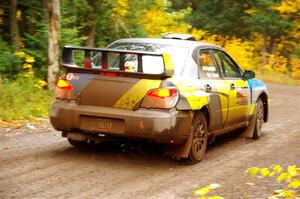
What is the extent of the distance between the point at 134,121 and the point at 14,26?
882cm

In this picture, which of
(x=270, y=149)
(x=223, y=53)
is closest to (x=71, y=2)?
(x=223, y=53)

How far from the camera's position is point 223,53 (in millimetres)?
8477

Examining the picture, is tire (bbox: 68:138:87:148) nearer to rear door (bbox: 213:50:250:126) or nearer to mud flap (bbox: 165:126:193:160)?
mud flap (bbox: 165:126:193:160)

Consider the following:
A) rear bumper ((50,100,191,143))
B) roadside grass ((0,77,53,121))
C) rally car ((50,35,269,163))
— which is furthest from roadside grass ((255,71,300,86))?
rear bumper ((50,100,191,143))

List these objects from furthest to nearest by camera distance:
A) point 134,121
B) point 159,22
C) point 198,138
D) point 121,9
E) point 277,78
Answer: point 277,78, point 159,22, point 121,9, point 198,138, point 134,121

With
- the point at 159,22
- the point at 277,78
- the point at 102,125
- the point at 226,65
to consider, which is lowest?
the point at 277,78

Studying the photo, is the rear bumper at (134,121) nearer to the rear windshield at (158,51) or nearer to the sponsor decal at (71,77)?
the sponsor decal at (71,77)

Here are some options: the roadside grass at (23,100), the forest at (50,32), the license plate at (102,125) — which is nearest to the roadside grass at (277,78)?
the forest at (50,32)

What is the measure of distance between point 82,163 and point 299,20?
80.4 ft

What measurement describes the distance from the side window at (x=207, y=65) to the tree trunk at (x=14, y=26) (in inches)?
298

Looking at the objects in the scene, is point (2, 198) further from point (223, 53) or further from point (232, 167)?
point (223, 53)

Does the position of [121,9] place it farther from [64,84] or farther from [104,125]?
[104,125]

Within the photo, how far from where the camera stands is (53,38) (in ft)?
42.1

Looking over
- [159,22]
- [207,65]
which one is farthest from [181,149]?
[159,22]
